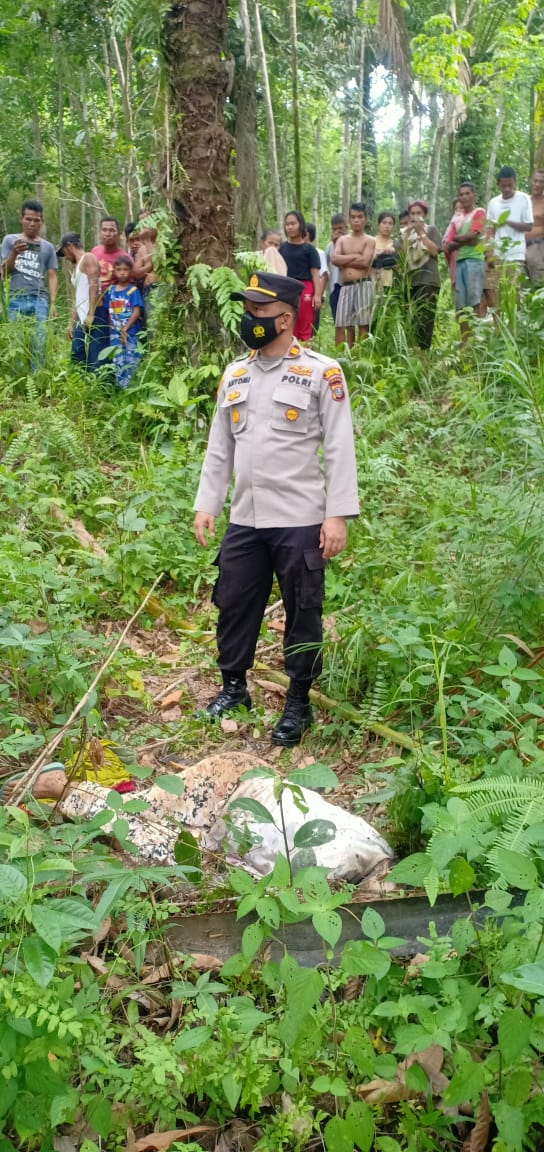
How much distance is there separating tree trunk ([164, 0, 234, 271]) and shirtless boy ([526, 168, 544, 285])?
3683 millimetres

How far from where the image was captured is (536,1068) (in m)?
1.87

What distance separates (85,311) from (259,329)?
15.9 feet

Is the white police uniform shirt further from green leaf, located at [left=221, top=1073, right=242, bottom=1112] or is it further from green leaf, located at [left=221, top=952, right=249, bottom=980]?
green leaf, located at [left=221, top=1073, right=242, bottom=1112]

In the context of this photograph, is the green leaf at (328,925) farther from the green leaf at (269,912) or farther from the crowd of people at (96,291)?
the crowd of people at (96,291)

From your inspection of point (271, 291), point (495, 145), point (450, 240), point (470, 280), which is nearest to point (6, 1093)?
point (271, 291)

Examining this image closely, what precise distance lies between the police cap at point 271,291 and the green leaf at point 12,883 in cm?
236

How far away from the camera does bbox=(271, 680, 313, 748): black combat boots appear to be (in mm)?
3674

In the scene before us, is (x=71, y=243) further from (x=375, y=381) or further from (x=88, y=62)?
(x=88, y=62)

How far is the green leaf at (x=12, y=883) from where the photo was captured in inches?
69.9

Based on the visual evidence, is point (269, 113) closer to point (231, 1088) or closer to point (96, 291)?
point (96, 291)

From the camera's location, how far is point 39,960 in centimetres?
172

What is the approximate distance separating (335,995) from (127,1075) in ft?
1.90

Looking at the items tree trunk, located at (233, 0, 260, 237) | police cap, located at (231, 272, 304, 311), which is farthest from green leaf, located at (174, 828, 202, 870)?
tree trunk, located at (233, 0, 260, 237)

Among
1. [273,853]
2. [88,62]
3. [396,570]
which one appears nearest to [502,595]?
[396,570]
